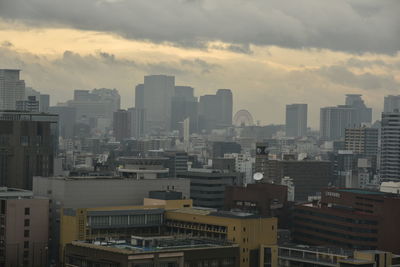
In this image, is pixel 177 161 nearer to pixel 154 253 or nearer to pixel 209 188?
pixel 209 188

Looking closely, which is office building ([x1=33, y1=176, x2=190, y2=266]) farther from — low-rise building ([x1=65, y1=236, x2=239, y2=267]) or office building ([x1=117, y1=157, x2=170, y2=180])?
low-rise building ([x1=65, y1=236, x2=239, y2=267])

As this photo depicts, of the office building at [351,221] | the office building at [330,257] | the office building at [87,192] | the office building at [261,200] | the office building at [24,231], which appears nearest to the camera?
the office building at [330,257]

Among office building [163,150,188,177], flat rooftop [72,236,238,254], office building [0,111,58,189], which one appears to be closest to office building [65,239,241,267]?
flat rooftop [72,236,238,254]

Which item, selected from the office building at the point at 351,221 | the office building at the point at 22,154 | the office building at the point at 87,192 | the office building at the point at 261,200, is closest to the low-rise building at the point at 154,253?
the office building at the point at 87,192

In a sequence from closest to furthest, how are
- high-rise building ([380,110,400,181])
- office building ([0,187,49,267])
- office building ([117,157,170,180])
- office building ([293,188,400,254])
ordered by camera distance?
1. office building ([0,187,49,267])
2. office building ([293,188,400,254])
3. office building ([117,157,170,180])
4. high-rise building ([380,110,400,181])

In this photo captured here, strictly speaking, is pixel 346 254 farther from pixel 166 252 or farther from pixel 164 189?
pixel 164 189

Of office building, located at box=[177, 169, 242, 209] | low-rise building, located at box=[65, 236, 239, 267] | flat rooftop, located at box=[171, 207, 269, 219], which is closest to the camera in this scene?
low-rise building, located at box=[65, 236, 239, 267]

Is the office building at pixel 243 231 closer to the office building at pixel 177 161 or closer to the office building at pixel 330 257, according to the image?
the office building at pixel 330 257

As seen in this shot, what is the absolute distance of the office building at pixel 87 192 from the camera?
2721 inches

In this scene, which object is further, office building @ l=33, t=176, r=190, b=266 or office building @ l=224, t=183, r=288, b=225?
office building @ l=224, t=183, r=288, b=225

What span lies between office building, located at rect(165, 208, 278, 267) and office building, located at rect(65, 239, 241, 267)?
97.4 inches

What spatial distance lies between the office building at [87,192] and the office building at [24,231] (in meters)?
2.12

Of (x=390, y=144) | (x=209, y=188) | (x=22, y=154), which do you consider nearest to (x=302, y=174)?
(x=390, y=144)

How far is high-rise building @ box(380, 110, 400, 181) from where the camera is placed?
493ft
